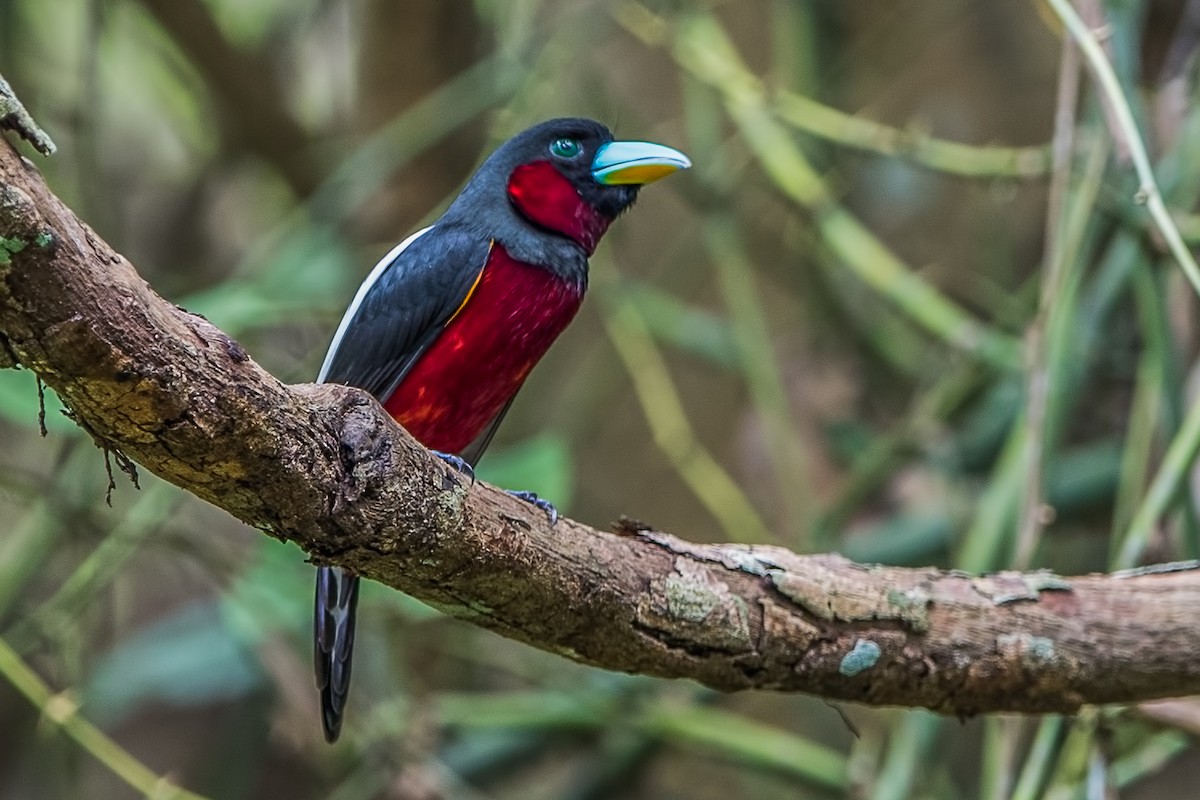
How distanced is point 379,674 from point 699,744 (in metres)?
0.81

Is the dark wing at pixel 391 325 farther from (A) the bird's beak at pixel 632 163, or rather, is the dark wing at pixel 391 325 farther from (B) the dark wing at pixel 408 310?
(A) the bird's beak at pixel 632 163

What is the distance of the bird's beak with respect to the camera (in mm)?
2434

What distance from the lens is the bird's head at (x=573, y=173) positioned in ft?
8.02

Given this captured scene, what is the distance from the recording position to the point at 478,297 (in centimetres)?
228

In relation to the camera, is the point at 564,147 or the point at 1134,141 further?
the point at 564,147

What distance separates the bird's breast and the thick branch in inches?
24.1

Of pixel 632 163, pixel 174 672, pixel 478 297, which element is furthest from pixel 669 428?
pixel 174 672

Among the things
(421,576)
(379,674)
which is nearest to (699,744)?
(379,674)

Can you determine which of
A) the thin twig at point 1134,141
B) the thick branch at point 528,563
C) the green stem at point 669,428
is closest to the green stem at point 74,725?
the thick branch at point 528,563

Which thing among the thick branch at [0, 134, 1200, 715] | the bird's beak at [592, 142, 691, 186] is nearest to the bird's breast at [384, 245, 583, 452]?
the bird's beak at [592, 142, 691, 186]

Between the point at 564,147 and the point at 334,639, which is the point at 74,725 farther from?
the point at 564,147

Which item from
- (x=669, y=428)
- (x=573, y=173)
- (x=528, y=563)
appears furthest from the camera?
(x=669, y=428)

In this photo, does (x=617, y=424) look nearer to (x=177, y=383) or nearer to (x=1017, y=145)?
(x=1017, y=145)

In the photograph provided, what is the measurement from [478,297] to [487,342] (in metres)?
0.08
